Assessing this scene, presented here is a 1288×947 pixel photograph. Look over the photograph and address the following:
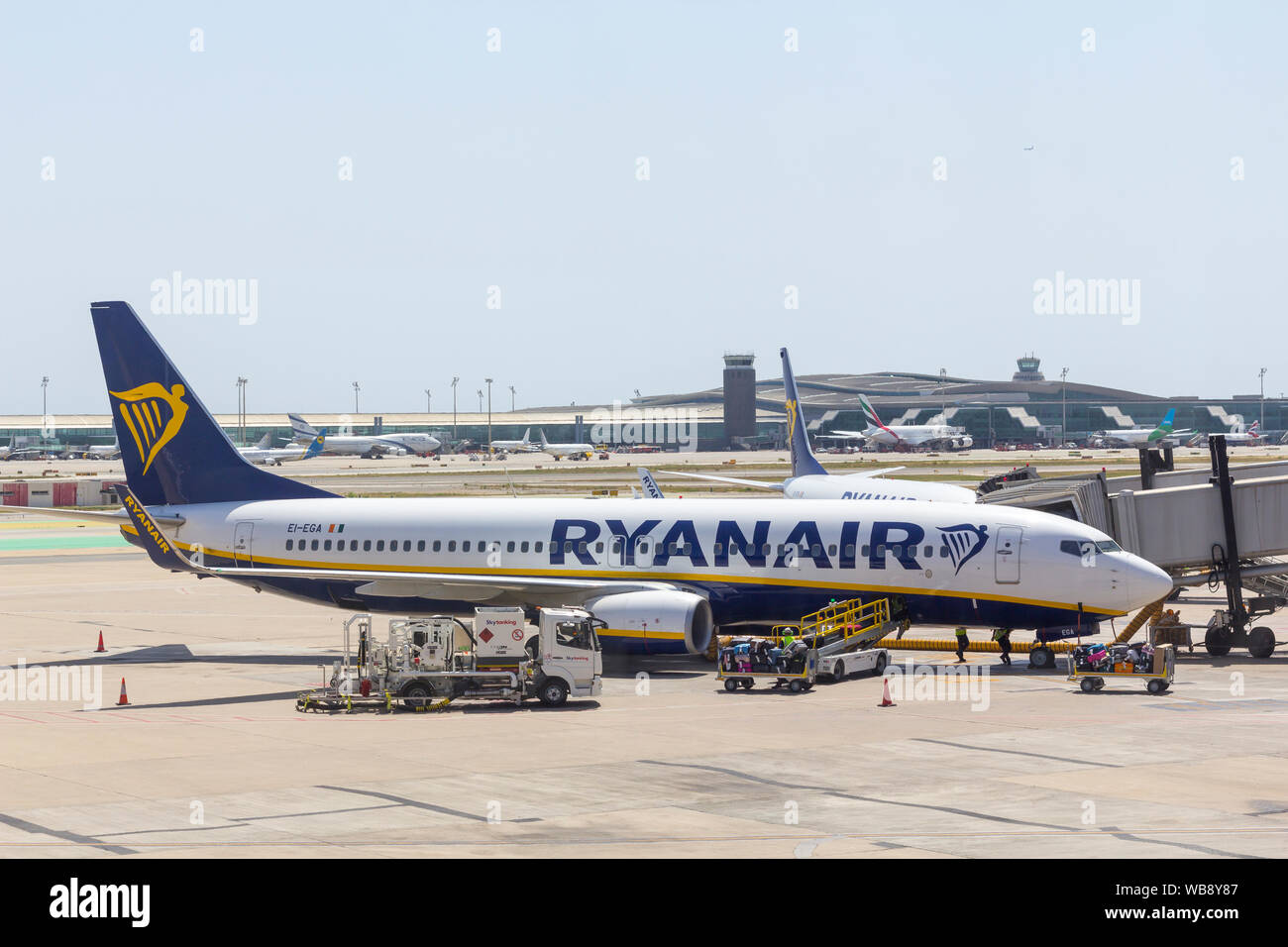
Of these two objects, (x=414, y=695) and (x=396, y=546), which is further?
(x=396, y=546)

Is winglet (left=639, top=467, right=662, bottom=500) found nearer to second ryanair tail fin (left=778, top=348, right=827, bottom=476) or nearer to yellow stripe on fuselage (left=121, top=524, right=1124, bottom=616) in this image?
second ryanair tail fin (left=778, top=348, right=827, bottom=476)

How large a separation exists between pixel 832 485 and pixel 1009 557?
94.8ft

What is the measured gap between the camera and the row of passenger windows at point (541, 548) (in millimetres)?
40719

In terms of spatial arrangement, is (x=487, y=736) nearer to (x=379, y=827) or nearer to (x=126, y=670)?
(x=379, y=827)

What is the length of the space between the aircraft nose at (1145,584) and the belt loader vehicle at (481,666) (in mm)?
14241

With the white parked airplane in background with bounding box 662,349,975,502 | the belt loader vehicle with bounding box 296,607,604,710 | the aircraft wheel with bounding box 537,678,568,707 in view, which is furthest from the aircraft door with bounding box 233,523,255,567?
the white parked airplane in background with bounding box 662,349,975,502

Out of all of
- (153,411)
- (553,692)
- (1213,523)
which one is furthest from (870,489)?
(553,692)

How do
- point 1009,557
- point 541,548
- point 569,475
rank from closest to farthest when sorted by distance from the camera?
point 1009,557, point 541,548, point 569,475

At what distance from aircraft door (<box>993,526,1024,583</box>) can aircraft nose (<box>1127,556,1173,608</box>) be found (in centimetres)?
285

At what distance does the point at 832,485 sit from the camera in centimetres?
6881

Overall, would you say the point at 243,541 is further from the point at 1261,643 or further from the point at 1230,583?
the point at 1261,643

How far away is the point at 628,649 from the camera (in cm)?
4022
